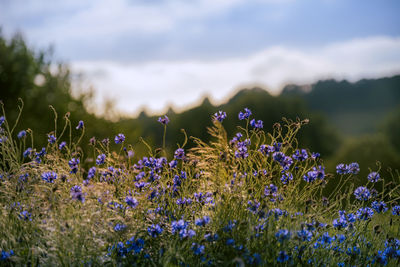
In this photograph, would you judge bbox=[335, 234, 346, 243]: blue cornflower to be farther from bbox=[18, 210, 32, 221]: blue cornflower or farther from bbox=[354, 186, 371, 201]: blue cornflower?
bbox=[18, 210, 32, 221]: blue cornflower

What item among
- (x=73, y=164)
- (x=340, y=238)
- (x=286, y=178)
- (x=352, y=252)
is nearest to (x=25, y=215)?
(x=73, y=164)

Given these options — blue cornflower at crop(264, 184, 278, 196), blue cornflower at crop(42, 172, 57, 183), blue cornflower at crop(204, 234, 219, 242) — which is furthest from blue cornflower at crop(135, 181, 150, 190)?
blue cornflower at crop(264, 184, 278, 196)

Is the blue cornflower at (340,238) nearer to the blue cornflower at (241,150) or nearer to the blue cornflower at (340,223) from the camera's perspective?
the blue cornflower at (340,223)

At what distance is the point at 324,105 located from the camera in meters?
98.6

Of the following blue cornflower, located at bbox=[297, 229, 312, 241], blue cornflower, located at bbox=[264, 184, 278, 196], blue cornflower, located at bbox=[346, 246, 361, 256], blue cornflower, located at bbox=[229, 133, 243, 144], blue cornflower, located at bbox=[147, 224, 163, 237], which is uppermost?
blue cornflower, located at bbox=[229, 133, 243, 144]

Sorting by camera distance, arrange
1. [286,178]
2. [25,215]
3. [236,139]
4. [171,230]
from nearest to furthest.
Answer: [171,230] < [25,215] < [236,139] < [286,178]

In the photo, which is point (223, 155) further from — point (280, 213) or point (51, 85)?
point (51, 85)

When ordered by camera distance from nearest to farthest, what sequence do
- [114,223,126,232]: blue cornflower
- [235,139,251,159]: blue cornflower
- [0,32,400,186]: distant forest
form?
[114,223,126,232]: blue cornflower → [235,139,251,159]: blue cornflower → [0,32,400,186]: distant forest

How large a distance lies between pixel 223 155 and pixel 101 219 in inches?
62.9

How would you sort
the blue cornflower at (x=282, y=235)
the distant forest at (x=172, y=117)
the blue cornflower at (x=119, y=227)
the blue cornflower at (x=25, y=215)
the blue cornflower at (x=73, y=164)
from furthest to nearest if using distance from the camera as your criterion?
the distant forest at (x=172, y=117) < the blue cornflower at (x=25, y=215) < the blue cornflower at (x=73, y=164) < the blue cornflower at (x=119, y=227) < the blue cornflower at (x=282, y=235)

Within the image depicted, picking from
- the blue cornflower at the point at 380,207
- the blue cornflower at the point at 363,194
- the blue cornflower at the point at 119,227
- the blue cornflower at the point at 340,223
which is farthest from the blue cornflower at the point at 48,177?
the blue cornflower at the point at 380,207

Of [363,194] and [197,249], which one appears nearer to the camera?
[197,249]

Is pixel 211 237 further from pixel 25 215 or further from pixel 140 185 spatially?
pixel 25 215

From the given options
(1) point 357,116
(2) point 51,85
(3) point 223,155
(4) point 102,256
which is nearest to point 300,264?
(3) point 223,155
